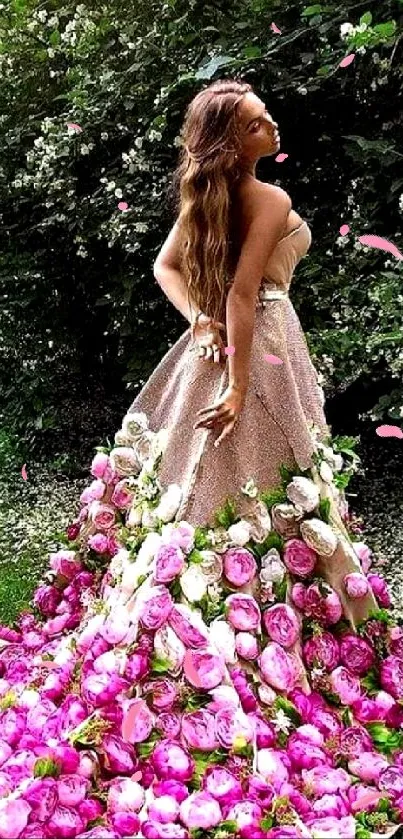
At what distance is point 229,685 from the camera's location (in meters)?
2.12

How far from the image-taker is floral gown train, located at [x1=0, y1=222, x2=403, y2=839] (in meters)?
1.92

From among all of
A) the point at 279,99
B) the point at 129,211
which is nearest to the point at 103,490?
the point at 129,211

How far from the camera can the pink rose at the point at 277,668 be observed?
2207 mm

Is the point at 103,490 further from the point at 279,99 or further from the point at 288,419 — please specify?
the point at 279,99

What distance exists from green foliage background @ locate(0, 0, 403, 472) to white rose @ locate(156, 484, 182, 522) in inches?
58.7

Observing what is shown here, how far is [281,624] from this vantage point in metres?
2.26

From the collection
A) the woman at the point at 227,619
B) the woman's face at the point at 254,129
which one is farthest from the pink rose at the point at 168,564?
the woman's face at the point at 254,129

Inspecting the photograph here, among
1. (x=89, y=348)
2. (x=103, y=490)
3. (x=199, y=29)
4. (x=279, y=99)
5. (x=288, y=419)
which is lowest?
(x=89, y=348)

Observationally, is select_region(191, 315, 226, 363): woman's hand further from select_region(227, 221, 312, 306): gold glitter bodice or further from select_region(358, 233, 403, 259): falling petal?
select_region(358, 233, 403, 259): falling petal

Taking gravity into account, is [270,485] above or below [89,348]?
above

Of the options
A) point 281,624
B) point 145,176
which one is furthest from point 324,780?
point 145,176

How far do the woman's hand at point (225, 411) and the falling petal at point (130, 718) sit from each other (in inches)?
25.3

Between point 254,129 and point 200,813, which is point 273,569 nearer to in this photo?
point 200,813

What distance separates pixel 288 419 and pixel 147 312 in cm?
249
